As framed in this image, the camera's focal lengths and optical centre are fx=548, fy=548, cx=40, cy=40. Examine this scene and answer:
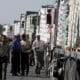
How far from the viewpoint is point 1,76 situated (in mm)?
19375

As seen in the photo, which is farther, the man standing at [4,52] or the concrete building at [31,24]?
the concrete building at [31,24]

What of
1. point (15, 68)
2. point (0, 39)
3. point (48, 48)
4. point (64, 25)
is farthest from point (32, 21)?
point (64, 25)

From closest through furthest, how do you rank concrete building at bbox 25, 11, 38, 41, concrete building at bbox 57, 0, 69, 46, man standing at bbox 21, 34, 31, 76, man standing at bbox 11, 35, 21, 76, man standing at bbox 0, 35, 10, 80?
concrete building at bbox 57, 0, 69, 46 < man standing at bbox 0, 35, 10, 80 < man standing at bbox 21, 34, 31, 76 < man standing at bbox 11, 35, 21, 76 < concrete building at bbox 25, 11, 38, 41

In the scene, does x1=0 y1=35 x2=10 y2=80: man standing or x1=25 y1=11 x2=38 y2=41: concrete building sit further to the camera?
x1=25 y1=11 x2=38 y2=41: concrete building

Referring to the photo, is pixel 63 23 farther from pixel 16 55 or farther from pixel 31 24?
pixel 31 24

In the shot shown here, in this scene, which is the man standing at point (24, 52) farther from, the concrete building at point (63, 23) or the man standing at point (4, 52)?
the concrete building at point (63, 23)

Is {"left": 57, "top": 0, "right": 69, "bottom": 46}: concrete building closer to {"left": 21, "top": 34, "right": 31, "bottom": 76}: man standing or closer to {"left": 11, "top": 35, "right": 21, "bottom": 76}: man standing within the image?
{"left": 21, "top": 34, "right": 31, "bottom": 76}: man standing

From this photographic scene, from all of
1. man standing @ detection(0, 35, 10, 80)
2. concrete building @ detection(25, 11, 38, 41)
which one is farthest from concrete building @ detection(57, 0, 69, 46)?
concrete building @ detection(25, 11, 38, 41)

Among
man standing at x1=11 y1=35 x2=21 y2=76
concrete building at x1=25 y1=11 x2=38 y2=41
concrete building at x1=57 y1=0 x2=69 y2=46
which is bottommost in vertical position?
concrete building at x1=25 y1=11 x2=38 y2=41

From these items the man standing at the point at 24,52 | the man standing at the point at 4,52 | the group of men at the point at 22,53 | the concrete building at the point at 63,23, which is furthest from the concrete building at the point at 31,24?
the concrete building at the point at 63,23

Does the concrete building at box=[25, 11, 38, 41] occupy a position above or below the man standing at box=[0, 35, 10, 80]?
below

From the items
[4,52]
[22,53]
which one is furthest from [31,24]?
[4,52]

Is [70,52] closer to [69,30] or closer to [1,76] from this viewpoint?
[69,30]

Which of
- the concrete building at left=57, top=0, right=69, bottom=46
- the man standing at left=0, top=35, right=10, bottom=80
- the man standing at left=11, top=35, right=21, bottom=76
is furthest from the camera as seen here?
the man standing at left=11, top=35, right=21, bottom=76
